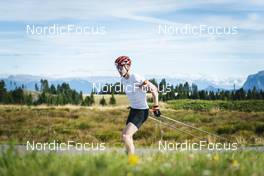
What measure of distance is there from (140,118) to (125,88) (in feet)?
2.05

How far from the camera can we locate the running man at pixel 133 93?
33.6ft

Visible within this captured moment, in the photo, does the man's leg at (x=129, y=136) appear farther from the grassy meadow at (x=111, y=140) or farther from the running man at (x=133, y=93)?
the grassy meadow at (x=111, y=140)

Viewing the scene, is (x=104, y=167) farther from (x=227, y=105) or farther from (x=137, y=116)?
(x=227, y=105)

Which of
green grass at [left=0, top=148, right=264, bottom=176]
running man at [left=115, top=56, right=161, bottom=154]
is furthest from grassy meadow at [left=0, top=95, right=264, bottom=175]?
running man at [left=115, top=56, right=161, bottom=154]

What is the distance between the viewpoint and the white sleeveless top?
33.6ft

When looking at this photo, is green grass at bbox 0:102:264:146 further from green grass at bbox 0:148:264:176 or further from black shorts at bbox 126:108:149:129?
green grass at bbox 0:148:264:176

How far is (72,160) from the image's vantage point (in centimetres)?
762

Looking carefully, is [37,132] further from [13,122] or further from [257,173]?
[257,173]

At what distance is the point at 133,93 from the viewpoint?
10320 mm

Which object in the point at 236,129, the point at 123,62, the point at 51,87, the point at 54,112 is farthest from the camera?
the point at 51,87

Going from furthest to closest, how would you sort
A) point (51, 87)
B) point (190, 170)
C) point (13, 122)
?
point (51, 87) → point (13, 122) → point (190, 170)

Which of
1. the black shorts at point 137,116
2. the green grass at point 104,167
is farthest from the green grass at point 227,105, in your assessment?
the green grass at point 104,167

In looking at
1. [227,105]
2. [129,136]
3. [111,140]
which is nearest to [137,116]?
[129,136]

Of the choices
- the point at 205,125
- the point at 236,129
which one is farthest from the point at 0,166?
the point at 205,125
